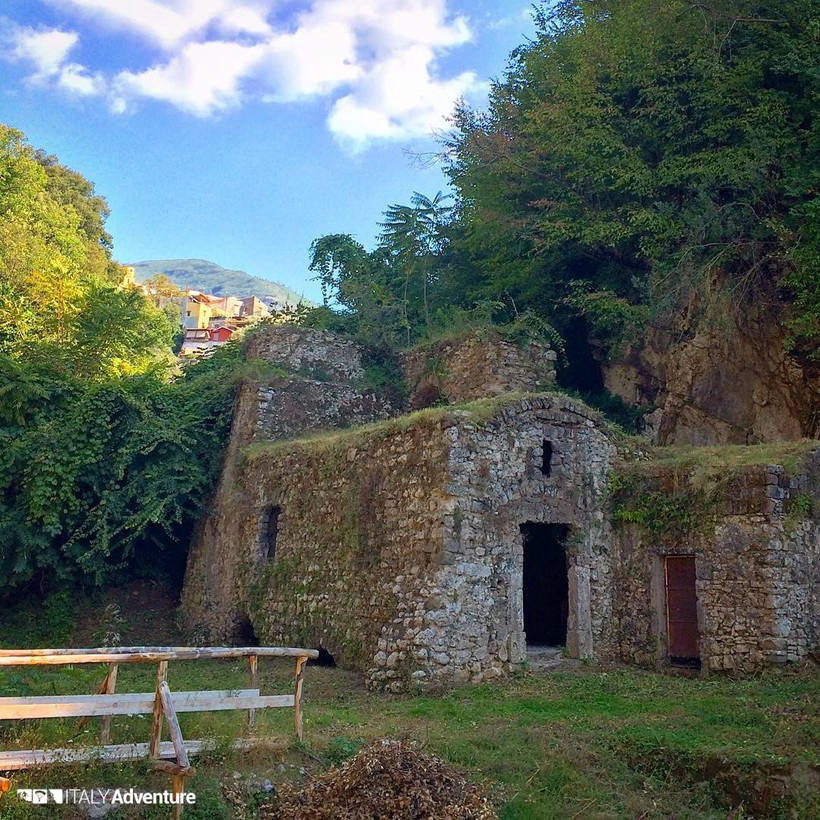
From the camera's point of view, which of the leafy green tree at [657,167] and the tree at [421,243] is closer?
the leafy green tree at [657,167]

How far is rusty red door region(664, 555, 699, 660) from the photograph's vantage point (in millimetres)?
12469

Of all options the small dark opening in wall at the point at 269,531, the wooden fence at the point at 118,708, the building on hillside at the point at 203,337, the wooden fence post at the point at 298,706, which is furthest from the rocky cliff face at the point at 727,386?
the building on hillside at the point at 203,337

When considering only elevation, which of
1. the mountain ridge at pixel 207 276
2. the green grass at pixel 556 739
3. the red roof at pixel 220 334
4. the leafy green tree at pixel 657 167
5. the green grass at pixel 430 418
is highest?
the mountain ridge at pixel 207 276

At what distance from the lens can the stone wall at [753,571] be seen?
11.7 meters

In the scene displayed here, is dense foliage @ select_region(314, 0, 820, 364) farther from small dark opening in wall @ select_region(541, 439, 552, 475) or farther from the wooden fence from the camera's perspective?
the wooden fence

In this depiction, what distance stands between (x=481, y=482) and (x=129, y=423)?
9.23 metres

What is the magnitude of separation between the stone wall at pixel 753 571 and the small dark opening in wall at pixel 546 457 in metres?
2.21

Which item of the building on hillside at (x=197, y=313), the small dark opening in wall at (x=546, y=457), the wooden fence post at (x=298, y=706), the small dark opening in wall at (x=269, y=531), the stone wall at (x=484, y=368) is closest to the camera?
the wooden fence post at (x=298, y=706)

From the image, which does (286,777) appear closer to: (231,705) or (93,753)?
(231,705)

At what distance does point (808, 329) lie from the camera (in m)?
15.2

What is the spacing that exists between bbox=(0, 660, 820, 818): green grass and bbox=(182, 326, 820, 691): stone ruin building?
91cm

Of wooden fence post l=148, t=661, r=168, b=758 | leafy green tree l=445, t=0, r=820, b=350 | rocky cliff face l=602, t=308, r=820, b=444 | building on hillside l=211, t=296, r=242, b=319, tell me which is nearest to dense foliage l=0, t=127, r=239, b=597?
leafy green tree l=445, t=0, r=820, b=350

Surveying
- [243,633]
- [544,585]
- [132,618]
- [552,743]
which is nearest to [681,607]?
[544,585]

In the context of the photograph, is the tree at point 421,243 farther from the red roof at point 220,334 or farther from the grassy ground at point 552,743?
the red roof at point 220,334
